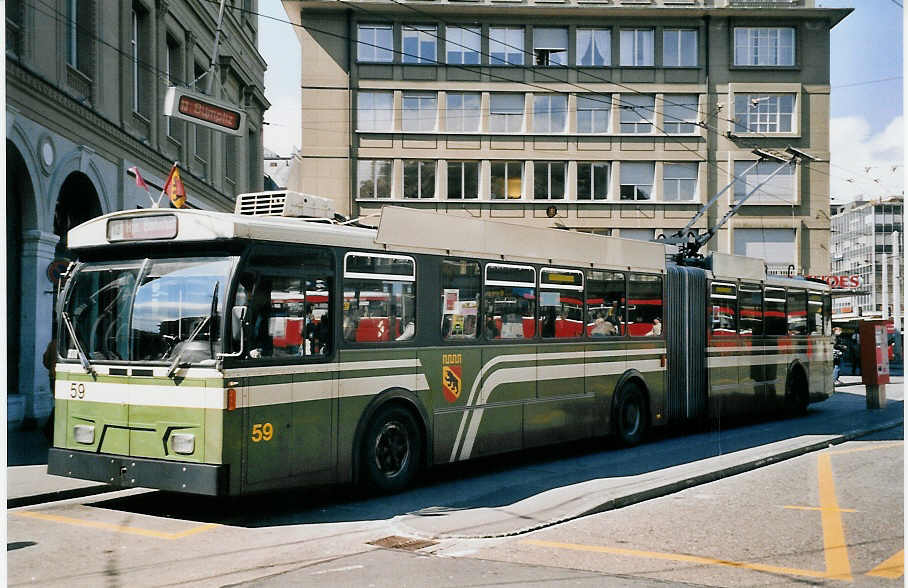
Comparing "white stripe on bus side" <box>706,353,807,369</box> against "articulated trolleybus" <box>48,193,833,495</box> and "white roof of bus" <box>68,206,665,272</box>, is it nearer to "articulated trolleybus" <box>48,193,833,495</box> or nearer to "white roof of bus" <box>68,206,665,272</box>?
"white roof of bus" <box>68,206,665,272</box>

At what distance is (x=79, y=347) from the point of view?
930 cm

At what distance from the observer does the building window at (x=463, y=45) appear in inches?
1709

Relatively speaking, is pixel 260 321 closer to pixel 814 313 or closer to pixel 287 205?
pixel 287 205

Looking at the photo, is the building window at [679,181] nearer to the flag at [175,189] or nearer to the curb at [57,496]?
the flag at [175,189]

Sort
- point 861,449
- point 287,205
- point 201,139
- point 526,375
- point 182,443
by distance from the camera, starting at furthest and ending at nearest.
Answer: point 201,139 → point 861,449 → point 526,375 → point 287,205 → point 182,443

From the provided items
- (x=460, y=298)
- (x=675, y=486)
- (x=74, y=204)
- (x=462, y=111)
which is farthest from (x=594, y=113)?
(x=675, y=486)

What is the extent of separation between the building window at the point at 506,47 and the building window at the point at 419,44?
2.51 metres

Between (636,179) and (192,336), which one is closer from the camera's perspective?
(192,336)

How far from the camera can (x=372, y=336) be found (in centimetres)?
1011

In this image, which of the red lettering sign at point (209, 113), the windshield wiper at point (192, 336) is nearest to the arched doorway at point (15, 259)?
the red lettering sign at point (209, 113)

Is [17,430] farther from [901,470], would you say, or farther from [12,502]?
[901,470]

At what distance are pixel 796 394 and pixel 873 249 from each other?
21773mm

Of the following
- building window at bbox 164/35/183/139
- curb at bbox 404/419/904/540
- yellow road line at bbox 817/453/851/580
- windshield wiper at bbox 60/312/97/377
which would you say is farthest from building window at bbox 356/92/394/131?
windshield wiper at bbox 60/312/97/377

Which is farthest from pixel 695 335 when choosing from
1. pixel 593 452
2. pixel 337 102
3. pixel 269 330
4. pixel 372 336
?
pixel 337 102
